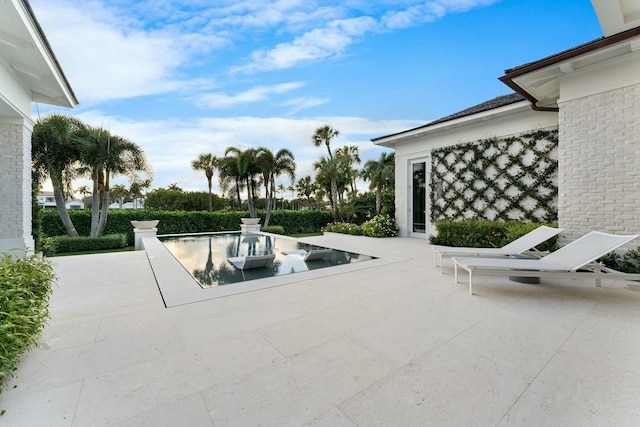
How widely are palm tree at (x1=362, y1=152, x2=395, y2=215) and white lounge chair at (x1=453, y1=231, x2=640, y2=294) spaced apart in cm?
1546

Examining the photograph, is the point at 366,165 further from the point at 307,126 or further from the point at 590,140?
the point at 590,140

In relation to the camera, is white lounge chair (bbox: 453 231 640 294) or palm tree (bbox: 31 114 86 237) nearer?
white lounge chair (bbox: 453 231 640 294)

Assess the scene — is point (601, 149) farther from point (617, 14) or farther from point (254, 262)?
point (254, 262)

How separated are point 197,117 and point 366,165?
41.0 feet

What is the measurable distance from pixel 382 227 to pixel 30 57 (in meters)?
11.1

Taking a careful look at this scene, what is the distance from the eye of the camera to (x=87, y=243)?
39.8 feet

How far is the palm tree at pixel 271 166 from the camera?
1791 cm

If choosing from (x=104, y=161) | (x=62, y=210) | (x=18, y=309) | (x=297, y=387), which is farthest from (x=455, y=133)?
(x=62, y=210)

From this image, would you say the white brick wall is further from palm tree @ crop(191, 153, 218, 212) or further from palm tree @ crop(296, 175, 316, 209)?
palm tree @ crop(296, 175, 316, 209)

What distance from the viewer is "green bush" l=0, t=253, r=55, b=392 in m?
1.95

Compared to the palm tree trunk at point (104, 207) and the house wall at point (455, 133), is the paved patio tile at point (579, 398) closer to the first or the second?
the house wall at point (455, 133)

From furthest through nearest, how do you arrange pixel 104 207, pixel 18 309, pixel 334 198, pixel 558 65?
pixel 334 198 < pixel 104 207 < pixel 558 65 < pixel 18 309

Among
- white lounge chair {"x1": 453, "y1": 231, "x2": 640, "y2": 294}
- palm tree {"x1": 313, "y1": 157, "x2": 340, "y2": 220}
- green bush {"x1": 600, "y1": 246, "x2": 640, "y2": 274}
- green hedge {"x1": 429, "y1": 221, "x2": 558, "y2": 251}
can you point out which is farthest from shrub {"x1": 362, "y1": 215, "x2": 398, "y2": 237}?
palm tree {"x1": 313, "y1": 157, "x2": 340, "y2": 220}

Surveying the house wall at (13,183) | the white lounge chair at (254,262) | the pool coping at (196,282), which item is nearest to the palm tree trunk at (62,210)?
the house wall at (13,183)
